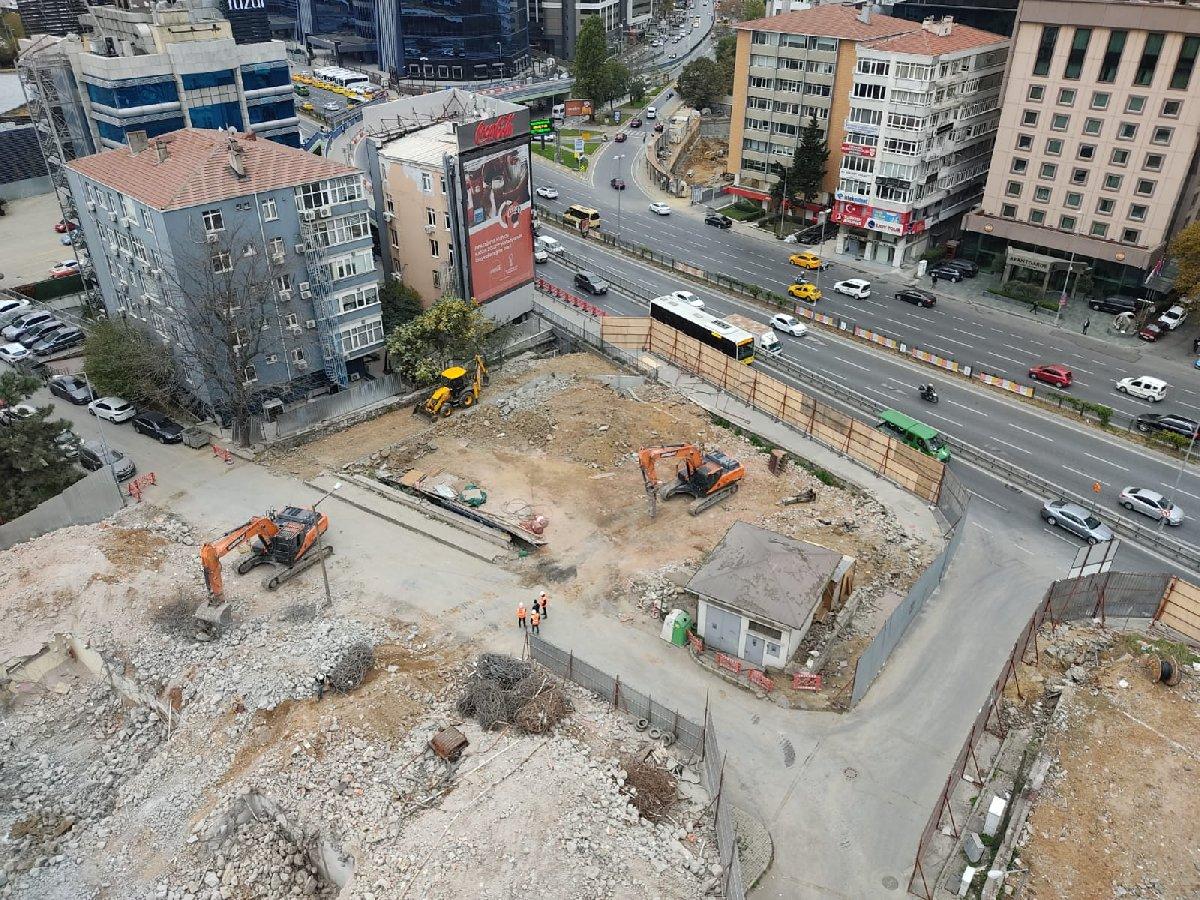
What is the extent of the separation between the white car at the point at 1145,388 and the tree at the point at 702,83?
88.6m

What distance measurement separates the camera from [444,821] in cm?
2977

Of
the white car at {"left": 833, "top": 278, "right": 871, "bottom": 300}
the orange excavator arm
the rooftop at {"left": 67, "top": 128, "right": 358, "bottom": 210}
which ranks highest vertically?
the rooftop at {"left": 67, "top": 128, "right": 358, "bottom": 210}

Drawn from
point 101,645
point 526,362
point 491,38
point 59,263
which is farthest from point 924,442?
point 491,38

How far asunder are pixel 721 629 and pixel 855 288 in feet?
167

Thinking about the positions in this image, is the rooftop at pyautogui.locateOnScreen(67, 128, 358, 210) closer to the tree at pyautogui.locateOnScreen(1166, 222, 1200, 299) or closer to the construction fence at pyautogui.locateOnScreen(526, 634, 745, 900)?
the construction fence at pyautogui.locateOnScreen(526, 634, 745, 900)

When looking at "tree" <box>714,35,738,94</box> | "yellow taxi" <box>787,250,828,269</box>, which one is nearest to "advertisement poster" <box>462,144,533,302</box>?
"yellow taxi" <box>787,250,828,269</box>

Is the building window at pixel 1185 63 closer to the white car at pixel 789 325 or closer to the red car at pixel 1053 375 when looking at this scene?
the red car at pixel 1053 375

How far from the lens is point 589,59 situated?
134 meters

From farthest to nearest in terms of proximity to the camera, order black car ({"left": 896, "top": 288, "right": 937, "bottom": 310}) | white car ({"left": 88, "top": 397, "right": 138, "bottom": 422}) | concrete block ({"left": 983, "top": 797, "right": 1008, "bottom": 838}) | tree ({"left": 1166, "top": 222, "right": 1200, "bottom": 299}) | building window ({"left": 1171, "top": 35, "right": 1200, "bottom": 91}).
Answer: black car ({"left": 896, "top": 288, "right": 937, "bottom": 310}), tree ({"left": 1166, "top": 222, "right": 1200, "bottom": 299}), building window ({"left": 1171, "top": 35, "right": 1200, "bottom": 91}), white car ({"left": 88, "top": 397, "right": 138, "bottom": 422}), concrete block ({"left": 983, "top": 797, "right": 1008, "bottom": 838})

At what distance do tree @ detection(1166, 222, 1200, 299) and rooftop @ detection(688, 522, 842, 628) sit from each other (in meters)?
48.1

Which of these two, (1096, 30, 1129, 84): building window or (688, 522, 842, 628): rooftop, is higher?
(1096, 30, 1129, 84): building window

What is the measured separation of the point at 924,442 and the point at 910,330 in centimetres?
2312

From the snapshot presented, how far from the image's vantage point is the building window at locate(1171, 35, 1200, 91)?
67250mm

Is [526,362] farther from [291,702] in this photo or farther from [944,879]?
[944,879]
